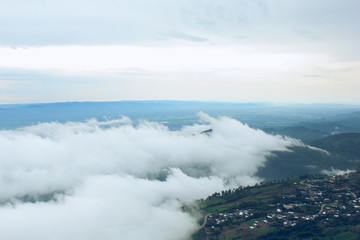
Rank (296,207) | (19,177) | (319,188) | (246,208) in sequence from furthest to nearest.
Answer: (19,177) < (319,188) < (246,208) < (296,207)

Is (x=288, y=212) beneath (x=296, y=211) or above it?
beneath

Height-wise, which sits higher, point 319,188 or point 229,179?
point 319,188

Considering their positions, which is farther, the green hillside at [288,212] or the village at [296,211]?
the village at [296,211]

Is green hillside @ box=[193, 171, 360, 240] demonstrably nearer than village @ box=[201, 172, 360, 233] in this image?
Yes

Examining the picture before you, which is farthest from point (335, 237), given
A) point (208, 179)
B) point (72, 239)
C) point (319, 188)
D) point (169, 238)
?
point (208, 179)

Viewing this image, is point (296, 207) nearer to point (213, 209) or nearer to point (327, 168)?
point (213, 209)

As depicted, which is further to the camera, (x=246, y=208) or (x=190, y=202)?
(x=190, y=202)

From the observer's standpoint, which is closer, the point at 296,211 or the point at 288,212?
the point at 296,211

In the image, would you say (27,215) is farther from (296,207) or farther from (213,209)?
(296,207)

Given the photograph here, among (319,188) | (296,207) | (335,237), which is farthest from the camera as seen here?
(319,188)
